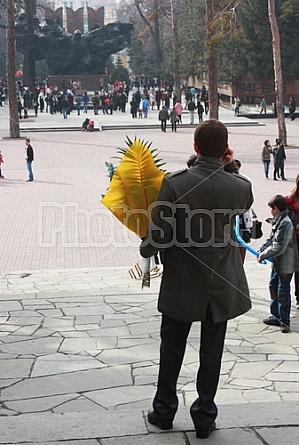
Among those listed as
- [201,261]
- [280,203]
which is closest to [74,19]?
[280,203]

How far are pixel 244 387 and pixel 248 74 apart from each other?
48704mm

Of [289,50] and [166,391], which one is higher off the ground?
[289,50]

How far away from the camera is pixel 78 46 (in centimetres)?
6612

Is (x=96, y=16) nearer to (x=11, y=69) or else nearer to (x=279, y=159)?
(x=11, y=69)

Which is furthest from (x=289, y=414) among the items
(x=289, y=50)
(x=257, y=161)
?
(x=289, y=50)

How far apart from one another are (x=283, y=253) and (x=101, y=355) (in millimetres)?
2073

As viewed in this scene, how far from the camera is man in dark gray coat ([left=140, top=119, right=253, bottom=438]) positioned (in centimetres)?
442

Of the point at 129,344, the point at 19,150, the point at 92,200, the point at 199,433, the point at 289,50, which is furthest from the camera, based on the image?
the point at 289,50

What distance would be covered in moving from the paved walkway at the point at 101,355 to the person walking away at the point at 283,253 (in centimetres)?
26

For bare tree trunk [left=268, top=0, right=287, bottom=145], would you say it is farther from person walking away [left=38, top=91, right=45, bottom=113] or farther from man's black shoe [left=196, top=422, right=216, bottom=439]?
man's black shoe [left=196, top=422, right=216, bottom=439]

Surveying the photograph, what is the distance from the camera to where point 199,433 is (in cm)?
441

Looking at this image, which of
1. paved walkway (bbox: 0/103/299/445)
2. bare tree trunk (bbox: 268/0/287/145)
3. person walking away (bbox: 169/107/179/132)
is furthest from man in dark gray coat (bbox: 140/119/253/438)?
person walking away (bbox: 169/107/179/132)

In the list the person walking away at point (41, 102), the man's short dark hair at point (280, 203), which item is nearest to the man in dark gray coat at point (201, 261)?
the man's short dark hair at point (280, 203)

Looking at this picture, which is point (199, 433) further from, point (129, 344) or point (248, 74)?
point (248, 74)
